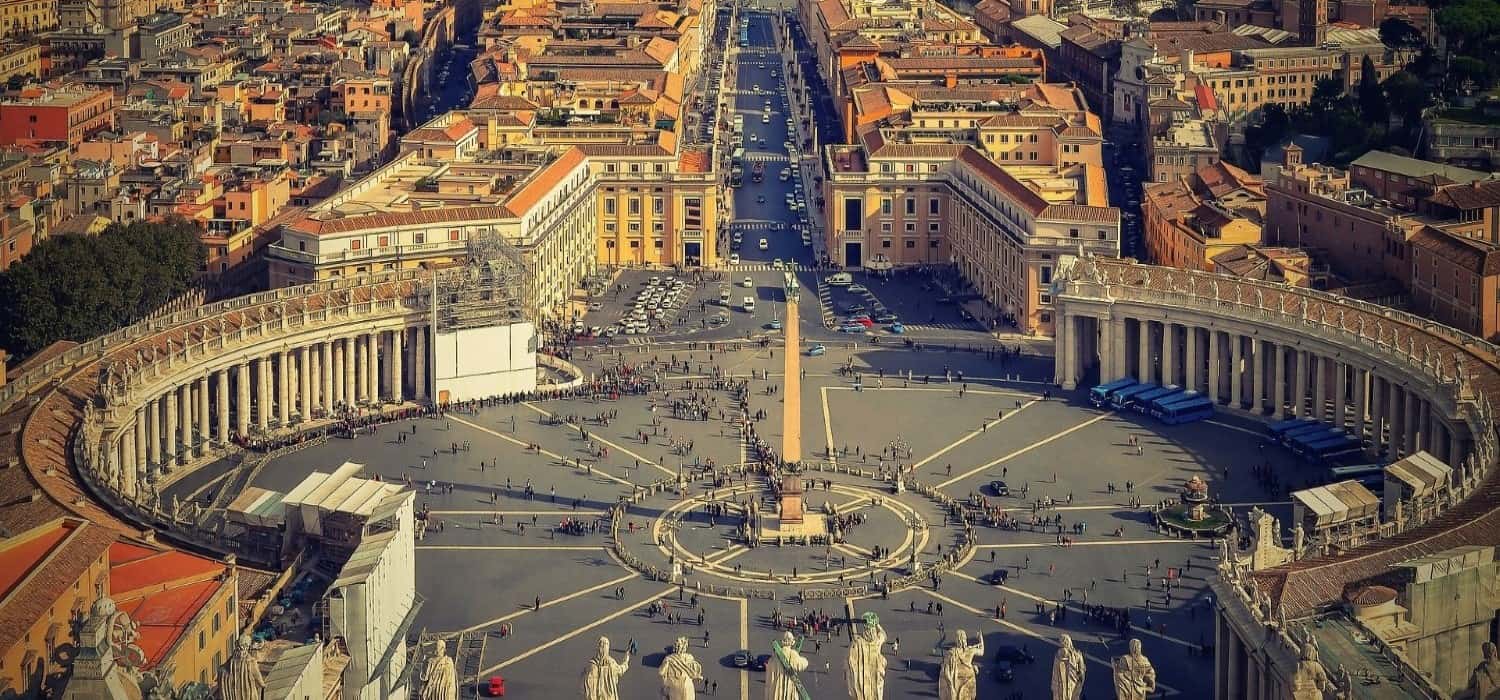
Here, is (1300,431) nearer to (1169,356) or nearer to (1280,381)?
(1280,381)

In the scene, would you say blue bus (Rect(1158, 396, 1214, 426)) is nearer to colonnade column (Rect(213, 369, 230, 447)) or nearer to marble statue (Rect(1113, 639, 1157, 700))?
colonnade column (Rect(213, 369, 230, 447))

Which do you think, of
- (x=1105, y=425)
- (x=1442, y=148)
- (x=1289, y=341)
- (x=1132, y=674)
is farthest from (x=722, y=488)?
(x=1442, y=148)

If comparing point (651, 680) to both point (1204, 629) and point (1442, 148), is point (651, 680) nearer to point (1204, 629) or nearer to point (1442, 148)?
point (1204, 629)

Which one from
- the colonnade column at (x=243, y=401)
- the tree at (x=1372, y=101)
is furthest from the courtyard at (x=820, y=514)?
the tree at (x=1372, y=101)

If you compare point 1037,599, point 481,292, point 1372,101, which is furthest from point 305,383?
point 1372,101

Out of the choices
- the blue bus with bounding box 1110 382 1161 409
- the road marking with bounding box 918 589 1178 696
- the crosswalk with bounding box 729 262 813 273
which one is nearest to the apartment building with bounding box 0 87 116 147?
the crosswalk with bounding box 729 262 813 273
